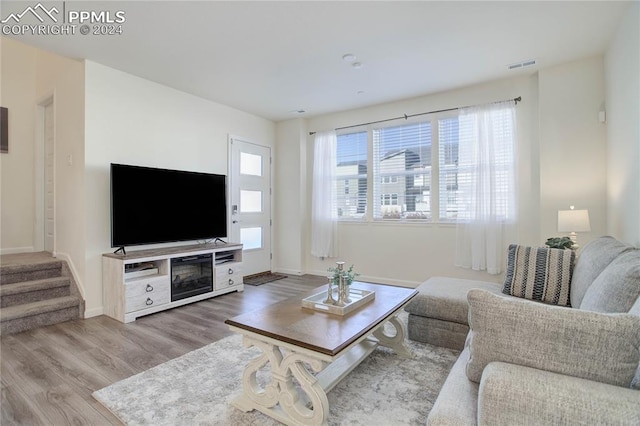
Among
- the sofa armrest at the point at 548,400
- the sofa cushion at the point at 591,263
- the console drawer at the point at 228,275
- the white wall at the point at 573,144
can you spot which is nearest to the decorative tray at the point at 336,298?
the sofa armrest at the point at 548,400

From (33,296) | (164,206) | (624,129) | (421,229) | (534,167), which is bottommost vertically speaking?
(33,296)

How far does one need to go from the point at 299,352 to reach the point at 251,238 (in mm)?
3837

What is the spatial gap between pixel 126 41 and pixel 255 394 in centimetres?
322

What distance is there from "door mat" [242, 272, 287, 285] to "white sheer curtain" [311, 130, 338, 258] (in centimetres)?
79

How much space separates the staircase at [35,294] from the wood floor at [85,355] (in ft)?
0.43

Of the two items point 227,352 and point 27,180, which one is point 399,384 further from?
point 27,180

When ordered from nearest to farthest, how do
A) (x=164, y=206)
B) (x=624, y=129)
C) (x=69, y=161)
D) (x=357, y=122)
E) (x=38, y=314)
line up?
(x=624, y=129)
(x=38, y=314)
(x=69, y=161)
(x=164, y=206)
(x=357, y=122)

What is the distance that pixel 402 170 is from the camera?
4.64 metres

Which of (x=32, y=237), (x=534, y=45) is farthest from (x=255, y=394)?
(x=32, y=237)

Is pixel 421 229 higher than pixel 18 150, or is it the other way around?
pixel 18 150

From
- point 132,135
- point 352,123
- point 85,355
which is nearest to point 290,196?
point 352,123

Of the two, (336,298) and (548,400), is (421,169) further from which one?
(548,400)

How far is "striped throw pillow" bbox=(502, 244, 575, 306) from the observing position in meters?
2.33

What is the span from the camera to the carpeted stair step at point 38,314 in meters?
2.87
